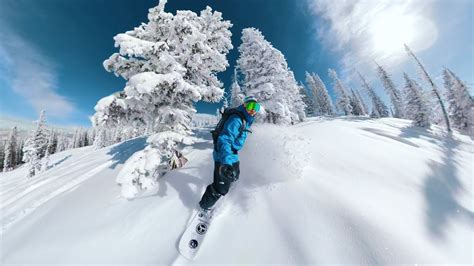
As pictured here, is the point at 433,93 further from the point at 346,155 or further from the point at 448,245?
the point at 448,245

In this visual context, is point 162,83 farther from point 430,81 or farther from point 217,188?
point 430,81

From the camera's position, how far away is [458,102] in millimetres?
29078

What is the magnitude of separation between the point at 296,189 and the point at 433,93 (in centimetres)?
4295

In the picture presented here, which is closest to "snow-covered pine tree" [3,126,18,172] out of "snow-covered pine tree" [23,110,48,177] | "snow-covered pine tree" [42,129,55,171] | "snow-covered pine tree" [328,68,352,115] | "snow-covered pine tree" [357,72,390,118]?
"snow-covered pine tree" [42,129,55,171]

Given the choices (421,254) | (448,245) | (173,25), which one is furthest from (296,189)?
(173,25)

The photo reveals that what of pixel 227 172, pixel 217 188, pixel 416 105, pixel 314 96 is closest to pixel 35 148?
pixel 217 188

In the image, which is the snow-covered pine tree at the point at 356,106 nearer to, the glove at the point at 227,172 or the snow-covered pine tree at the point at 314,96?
the snow-covered pine tree at the point at 314,96

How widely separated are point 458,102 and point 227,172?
143 feet

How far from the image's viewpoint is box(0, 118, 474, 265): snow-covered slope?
328cm

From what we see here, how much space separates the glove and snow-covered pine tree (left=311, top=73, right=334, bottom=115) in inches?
2697

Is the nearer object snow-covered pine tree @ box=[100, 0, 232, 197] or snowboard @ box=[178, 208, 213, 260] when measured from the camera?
snowboard @ box=[178, 208, 213, 260]

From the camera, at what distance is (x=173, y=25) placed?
7766mm

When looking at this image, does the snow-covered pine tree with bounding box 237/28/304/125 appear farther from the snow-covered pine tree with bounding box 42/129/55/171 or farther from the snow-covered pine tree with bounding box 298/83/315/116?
the snow-covered pine tree with bounding box 298/83/315/116

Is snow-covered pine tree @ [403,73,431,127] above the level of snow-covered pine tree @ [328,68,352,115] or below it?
below
